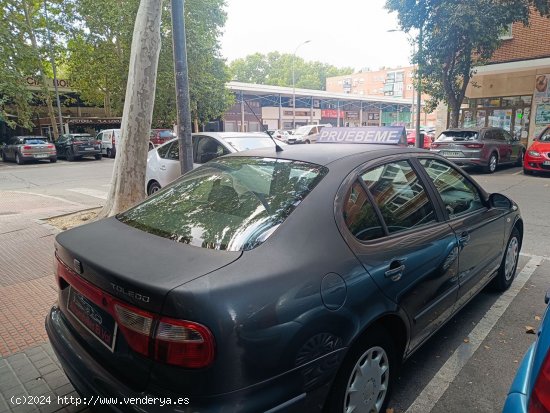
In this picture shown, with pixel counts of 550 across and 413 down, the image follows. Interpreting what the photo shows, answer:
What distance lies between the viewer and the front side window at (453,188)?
3123mm

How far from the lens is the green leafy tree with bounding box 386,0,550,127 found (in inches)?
545

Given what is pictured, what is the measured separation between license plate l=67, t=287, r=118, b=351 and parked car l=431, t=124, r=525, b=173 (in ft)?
41.6

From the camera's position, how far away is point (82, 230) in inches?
98.5

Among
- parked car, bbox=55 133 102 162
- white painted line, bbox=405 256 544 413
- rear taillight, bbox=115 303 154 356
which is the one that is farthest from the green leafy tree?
parked car, bbox=55 133 102 162

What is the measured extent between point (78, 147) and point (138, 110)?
1797 cm

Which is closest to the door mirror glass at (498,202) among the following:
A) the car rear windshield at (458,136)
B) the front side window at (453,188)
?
the front side window at (453,188)

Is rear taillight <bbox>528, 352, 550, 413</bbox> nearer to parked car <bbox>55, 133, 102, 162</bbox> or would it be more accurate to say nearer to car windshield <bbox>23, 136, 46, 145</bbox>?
parked car <bbox>55, 133, 102, 162</bbox>

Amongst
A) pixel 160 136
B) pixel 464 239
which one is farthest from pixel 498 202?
pixel 160 136

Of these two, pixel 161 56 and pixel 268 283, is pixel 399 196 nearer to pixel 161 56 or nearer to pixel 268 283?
pixel 268 283

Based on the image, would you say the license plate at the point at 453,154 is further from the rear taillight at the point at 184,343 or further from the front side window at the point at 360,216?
the rear taillight at the point at 184,343

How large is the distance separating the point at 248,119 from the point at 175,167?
39.8 metres

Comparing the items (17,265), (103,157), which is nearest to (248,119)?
(103,157)

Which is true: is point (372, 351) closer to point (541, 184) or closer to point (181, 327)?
point (181, 327)

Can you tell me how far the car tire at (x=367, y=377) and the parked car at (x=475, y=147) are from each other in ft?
39.0
